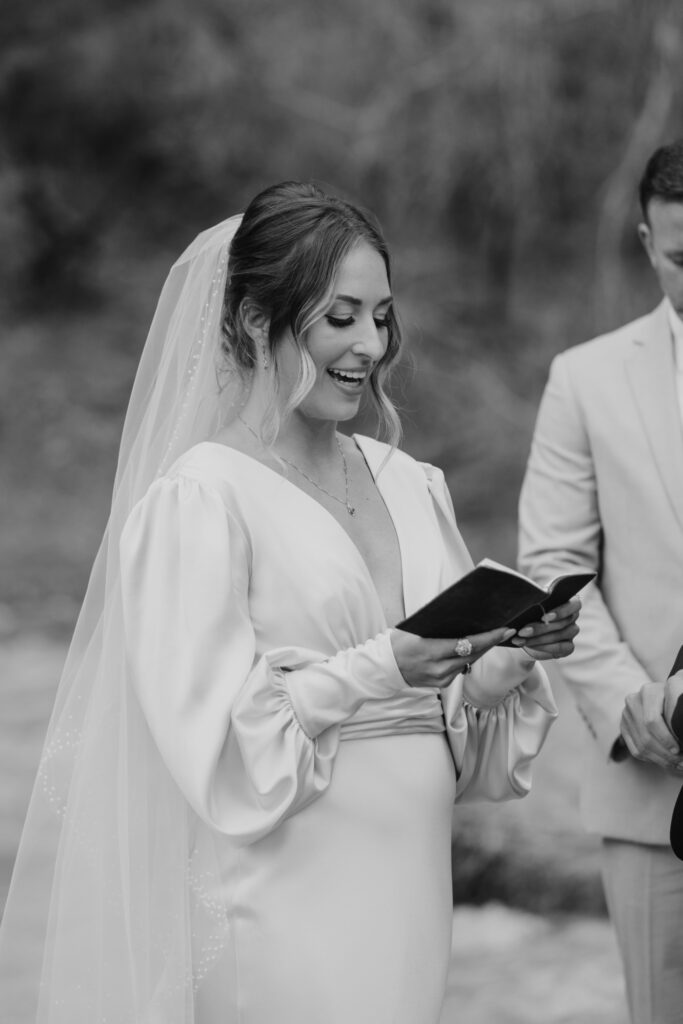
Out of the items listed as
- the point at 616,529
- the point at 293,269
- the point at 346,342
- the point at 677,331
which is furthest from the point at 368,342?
the point at 677,331

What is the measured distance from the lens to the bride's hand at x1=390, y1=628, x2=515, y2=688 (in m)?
1.86

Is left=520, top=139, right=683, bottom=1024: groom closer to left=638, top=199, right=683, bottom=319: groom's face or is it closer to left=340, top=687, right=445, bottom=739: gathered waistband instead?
Result: left=638, top=199, right=683, bottom=319: groom's face

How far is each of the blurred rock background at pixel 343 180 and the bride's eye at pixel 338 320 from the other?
3.44 m

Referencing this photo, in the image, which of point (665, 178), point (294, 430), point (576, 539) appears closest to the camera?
point (294, 430)

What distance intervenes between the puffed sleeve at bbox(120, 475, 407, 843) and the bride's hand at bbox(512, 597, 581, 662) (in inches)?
8.0

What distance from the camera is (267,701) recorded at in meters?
1.87

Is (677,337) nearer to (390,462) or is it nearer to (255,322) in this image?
(390,462)

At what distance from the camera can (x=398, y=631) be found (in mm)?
1873

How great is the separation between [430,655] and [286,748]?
0.21 m

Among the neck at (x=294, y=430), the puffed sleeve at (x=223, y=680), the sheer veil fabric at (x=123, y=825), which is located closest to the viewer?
the puffed sleeve at (x=223, y=680)

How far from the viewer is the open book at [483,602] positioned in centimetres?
175

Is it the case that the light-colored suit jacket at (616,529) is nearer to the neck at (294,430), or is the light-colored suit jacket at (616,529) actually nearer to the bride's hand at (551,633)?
the bride's hand at (551,633)

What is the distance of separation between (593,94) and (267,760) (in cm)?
418

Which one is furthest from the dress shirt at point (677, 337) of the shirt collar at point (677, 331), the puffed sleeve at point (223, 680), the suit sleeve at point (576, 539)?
the puffed sleeve at point (223, 680)
